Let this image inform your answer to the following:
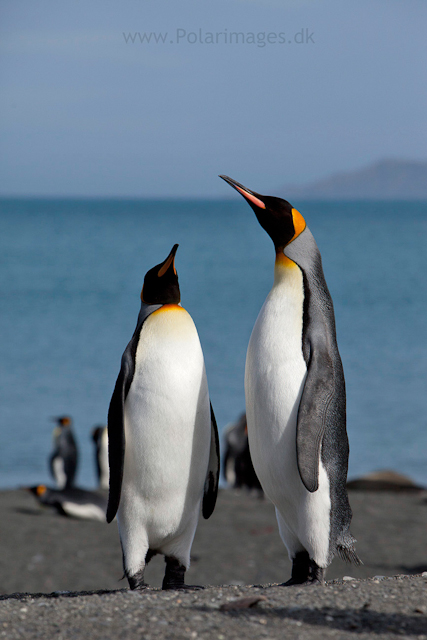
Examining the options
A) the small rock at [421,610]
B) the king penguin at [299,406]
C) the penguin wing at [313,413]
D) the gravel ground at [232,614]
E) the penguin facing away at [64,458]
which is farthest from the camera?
the penguin facing away at [64,458]

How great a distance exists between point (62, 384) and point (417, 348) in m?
17.5

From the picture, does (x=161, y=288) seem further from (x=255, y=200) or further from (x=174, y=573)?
(x=174, y=573)

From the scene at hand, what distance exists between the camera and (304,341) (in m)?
3.91

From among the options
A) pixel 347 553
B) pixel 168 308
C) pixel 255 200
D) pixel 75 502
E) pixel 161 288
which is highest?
pixel 255 200

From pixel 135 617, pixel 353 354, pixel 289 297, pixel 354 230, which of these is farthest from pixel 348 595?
pixel 354 230

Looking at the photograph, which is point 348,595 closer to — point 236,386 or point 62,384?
point 236,386

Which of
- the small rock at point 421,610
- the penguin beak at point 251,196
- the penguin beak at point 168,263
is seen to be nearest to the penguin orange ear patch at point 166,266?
the penguin beak at point 168,263

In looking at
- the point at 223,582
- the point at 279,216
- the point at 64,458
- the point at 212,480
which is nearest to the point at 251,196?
the point at 279,216

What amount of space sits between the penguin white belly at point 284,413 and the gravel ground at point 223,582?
0.30m

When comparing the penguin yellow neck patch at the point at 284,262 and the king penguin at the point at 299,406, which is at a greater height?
the penguin yellow neck patch at the point at 284,262

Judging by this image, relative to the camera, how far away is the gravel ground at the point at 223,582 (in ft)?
9.88

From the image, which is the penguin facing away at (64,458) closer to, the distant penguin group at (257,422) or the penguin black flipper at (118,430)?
the distant penguin group at (257,422)

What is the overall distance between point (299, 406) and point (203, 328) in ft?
121

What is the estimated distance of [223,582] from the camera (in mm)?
8039
